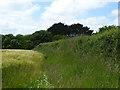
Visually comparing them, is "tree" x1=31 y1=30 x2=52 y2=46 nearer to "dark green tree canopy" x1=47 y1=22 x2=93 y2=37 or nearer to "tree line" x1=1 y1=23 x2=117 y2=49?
"tree line" x1=1 y1=23 x2=117 y2=49

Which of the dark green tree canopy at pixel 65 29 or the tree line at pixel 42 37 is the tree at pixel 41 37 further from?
the dark green tree canopy at pixel 65 29

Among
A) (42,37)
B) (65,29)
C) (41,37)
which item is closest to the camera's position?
(42,37)

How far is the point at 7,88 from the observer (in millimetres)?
4566

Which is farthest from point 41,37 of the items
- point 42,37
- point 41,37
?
point 42,37

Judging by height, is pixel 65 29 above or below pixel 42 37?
above

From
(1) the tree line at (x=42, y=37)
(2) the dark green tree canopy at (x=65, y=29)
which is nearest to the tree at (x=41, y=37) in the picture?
(1) the tree line at (x=42, y=37)

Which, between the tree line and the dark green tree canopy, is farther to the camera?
the dark green tree canopy

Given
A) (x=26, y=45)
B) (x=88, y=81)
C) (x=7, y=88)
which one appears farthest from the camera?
(x=26, y=45)

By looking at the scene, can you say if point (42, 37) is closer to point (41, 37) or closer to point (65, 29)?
point (41, 37)

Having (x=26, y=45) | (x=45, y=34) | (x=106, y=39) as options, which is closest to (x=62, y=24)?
(x=45, y=34)

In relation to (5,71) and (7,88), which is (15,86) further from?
(5,71)

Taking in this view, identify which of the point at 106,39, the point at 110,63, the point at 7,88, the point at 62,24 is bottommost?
the point at 7,88

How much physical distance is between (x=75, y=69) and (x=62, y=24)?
1901 inches

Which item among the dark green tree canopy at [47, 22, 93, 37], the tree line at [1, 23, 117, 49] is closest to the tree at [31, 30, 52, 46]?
the tree line at [1, 23, 117, 49]
